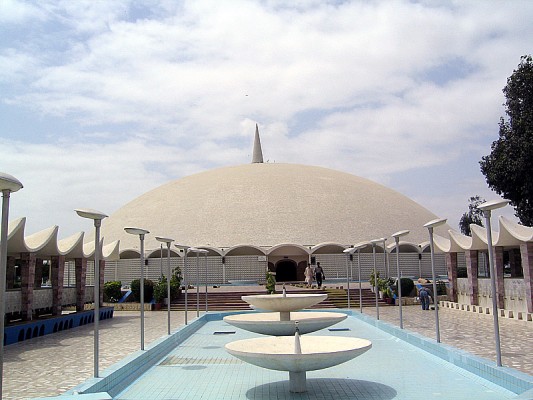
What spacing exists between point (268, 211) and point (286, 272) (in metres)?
4.04

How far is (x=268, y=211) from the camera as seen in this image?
1336 inches

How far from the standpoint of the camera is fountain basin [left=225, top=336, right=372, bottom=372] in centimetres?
607

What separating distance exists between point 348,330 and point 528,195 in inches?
412

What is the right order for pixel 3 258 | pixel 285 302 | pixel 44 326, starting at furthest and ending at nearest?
pixel 44 326, pixel 285 302, pixel 3 258

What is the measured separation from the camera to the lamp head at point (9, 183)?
491cm

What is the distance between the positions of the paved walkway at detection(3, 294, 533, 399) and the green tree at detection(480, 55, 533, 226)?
6.13 metres

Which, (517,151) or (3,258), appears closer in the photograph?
(3,258)

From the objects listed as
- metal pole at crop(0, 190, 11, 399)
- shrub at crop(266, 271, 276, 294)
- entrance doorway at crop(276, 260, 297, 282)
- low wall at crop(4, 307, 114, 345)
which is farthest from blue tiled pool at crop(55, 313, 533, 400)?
entrance doorway at crop(276, 260, 297, 282)

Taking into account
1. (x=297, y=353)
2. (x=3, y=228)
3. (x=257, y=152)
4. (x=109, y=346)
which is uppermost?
(x=257, y=152)

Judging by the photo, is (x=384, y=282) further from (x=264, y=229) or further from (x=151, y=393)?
(x=151, y=393)

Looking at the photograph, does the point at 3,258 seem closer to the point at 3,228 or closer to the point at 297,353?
the point at 3,228

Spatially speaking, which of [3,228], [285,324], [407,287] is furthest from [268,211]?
[3,228]

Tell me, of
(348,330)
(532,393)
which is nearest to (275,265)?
(348,330)

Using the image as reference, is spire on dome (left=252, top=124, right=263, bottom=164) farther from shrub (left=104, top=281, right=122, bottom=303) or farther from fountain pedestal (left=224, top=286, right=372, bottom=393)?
fountain pedestal (left=224, top=286, right=372, bottom=393)
